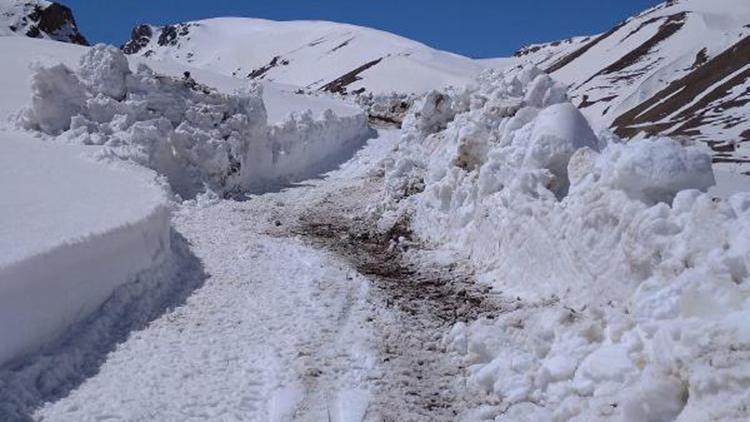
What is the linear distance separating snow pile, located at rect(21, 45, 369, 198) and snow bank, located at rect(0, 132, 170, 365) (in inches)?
122

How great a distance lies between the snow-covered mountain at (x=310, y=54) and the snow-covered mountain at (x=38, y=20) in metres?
28.5

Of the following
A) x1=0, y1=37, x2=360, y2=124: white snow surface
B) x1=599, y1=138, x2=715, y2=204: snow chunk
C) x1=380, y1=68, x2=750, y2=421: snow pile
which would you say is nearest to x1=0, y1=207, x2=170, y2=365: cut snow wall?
x1=380, y1=68, x2=750, y2=421: snow pile

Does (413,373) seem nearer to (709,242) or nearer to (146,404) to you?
(146,404)

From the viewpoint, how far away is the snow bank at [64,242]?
7.10 m

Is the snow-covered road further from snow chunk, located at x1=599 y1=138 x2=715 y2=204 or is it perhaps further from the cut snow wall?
snow chunk, located at x1=599 y1=138 x2=715 y2=204

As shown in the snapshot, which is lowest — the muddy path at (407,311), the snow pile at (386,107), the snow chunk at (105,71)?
the snow pile at (386,107)

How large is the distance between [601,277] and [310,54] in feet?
437

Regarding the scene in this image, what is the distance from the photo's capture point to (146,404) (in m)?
6.59

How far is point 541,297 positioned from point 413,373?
2263 mm

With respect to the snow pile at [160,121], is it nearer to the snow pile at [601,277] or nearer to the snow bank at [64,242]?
the snow bank at [64,242]

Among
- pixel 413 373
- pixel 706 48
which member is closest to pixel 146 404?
pixel 413 373

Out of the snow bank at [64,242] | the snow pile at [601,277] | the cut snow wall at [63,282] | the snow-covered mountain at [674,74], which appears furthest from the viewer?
the snow-covered mountain at [674,74]

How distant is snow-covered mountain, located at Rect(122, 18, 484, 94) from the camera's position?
321 feet

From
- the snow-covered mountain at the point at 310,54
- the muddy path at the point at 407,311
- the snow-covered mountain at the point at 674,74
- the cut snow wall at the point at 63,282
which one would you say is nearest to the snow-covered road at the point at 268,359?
the muddy path at the point at 407,311
